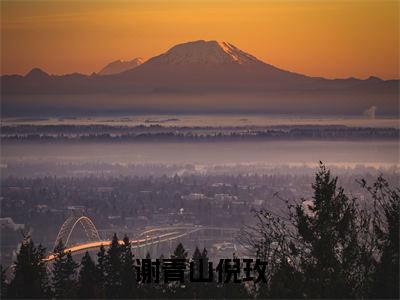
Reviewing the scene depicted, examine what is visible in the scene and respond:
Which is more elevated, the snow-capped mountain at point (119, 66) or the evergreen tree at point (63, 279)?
the snow-capped mountain at point (119, 66)

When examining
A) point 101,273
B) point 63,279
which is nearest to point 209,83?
point 63,279

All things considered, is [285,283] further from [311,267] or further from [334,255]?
[334,255]

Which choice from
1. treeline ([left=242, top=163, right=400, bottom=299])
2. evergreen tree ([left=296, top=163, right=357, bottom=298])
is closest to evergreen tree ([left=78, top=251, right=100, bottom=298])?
treeline ([left=242, top=163, right=400, bottom=299])

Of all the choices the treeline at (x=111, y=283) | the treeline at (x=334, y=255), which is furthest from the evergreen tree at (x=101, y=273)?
the treeline at (x=334, y=255)

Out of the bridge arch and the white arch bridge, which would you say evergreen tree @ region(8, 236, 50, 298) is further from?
the bridge arch

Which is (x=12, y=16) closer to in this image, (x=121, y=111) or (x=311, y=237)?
(x=121, y=111)

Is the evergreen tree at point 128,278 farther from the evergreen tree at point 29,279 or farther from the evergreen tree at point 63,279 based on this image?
the evergreen tree at point 29,279
